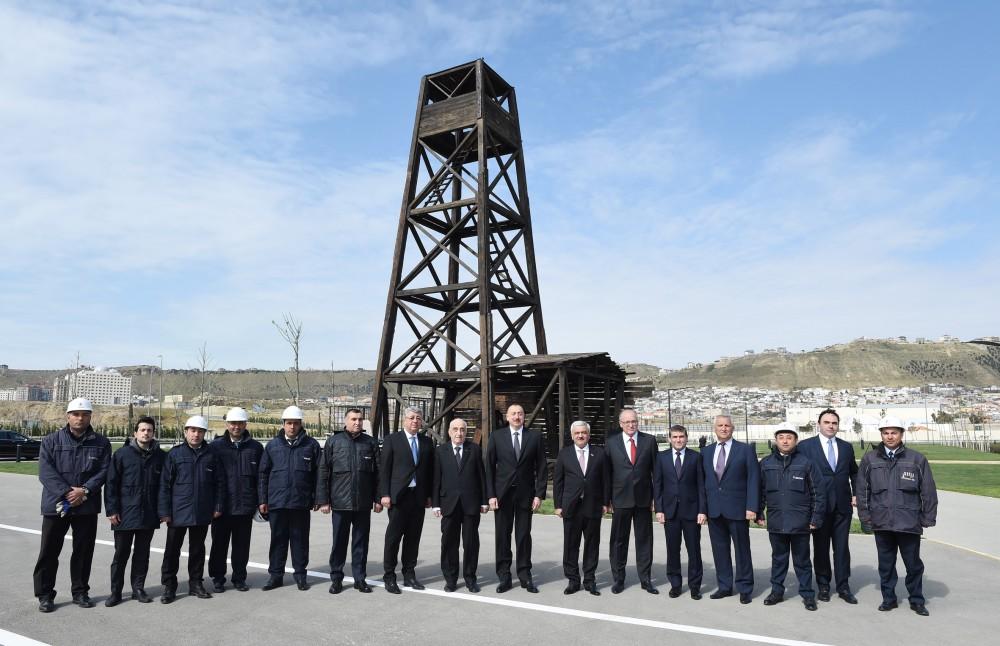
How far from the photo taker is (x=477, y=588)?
7.28 metres

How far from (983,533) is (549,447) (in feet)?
30.4

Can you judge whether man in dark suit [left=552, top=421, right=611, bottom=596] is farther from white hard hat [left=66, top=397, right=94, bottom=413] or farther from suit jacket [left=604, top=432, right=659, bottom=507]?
white hard hat [left=66, top=397, right=94, bottom=413]

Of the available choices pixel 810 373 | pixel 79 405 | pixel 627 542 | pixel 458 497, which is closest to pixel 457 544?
pixel 458 497

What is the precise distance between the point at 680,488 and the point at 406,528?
2972 mm

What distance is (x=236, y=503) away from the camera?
735cm

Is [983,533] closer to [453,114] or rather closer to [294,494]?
[294,494]

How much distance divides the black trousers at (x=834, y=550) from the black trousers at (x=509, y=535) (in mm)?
2896

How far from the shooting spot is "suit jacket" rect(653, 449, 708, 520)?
293 inches

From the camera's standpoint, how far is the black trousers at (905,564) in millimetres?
6523

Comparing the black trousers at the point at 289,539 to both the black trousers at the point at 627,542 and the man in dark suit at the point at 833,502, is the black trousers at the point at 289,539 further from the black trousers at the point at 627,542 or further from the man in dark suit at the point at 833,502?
the man in dark suit at the point at 833,502

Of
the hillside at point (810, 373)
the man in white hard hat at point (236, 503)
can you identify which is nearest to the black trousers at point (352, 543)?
the man in white hard hat at point (236, 503)

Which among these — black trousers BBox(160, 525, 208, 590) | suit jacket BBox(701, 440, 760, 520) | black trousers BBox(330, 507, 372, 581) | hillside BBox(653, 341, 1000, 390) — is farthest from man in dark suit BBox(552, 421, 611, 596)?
hillside BBox(653, 341, 1000, 390)

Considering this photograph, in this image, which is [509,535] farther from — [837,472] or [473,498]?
[837,472]

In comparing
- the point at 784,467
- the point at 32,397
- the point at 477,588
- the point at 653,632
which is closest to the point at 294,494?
the point at 477,588
